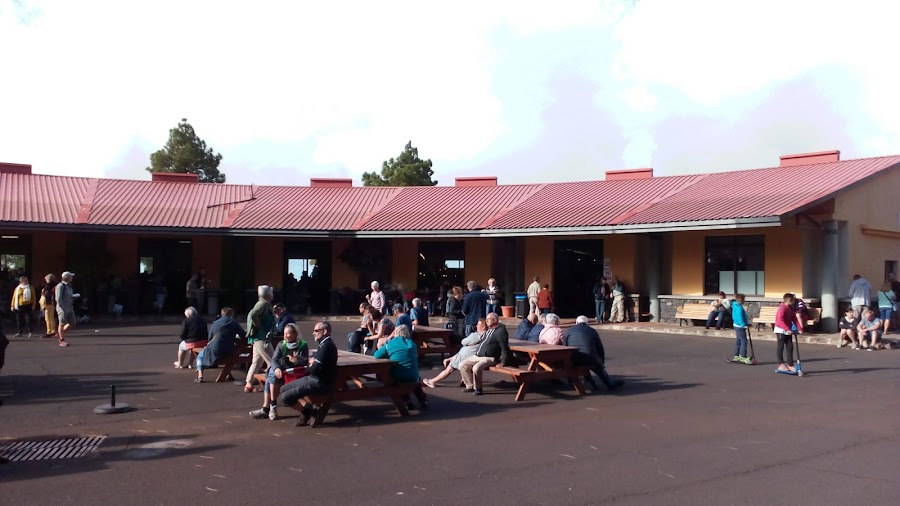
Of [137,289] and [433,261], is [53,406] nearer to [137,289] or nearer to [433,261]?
[137,289]

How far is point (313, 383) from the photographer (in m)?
8.34

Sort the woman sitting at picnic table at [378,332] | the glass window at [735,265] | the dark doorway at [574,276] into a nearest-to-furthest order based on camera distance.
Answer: the woman sitting at picnic table at [378,332], the glass window at [735,265], the dark doorway at [574,276]

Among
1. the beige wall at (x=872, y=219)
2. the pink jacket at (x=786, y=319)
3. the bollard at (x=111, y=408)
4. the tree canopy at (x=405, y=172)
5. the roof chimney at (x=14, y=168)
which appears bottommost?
the bollard at (x=111, y=408)

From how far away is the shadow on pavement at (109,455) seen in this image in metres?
6.45

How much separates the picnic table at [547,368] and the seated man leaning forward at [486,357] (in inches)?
5.8

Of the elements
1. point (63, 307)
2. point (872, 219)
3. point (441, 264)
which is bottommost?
point (63, 307)

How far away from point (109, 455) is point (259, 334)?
383 cm

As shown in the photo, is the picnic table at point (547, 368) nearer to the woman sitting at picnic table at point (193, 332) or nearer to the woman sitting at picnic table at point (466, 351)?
the woman sitting at picnic table at point (466, 351)

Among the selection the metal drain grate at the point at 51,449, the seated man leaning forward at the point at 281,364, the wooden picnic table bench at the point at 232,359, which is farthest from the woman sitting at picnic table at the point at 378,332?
the metal drain grate at the point at 51,449

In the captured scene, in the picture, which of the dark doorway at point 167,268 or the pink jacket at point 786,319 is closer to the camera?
the pink jacket at point 786,319

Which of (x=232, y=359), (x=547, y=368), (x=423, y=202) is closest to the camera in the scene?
(x=547, y=368)

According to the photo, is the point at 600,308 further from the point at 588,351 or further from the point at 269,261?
the point at 588,351

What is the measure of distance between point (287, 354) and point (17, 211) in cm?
1752

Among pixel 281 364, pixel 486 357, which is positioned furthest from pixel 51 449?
pixel 486 357
